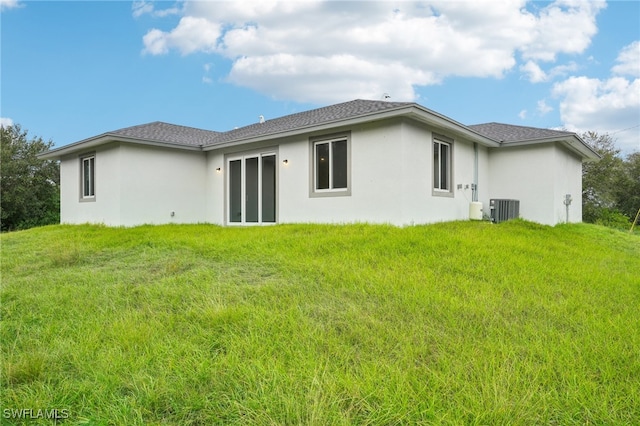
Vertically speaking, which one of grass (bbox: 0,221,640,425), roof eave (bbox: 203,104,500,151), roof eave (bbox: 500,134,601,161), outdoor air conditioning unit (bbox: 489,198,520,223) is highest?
roof eave (bbox: 203,104,500,151)

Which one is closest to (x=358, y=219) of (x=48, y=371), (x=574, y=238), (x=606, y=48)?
(x=574, y=238)

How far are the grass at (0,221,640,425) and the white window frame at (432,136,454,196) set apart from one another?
3878mm

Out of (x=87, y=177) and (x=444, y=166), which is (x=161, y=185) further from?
(x=444, y=166)

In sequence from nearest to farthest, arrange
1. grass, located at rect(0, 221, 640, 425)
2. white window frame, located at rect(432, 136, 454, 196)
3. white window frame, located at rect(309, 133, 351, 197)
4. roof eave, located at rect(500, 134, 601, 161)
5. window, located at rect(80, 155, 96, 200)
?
grass, located at rect(0, 221, 640, 425) < white window frame, located at rect(309, 133, 351, 197) < white window frame, located at rect(432, 136, 454, 196) < roof eave, located at rect(500, 134, 601, 161) < window, located at rect(80, 155, 96, 200)

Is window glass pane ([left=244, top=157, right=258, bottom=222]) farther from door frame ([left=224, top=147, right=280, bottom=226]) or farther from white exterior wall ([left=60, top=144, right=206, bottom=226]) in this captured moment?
white exterior wall ([left=60, top=144, right=206, bottom=226])

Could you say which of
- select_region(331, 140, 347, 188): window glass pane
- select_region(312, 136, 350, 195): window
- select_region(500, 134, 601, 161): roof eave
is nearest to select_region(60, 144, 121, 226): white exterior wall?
select_region(312, 136, 350, 195): window

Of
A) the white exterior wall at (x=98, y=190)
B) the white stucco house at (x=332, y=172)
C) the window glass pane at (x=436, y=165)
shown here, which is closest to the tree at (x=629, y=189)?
the white stucco house at (x=332, y=172)

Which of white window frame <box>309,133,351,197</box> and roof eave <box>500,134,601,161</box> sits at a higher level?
roof eave <box>500,134,601,161</box>

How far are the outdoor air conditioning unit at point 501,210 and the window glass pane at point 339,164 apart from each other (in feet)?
15.3

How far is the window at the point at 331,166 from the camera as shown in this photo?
902cm

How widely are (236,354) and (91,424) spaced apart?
929 mm

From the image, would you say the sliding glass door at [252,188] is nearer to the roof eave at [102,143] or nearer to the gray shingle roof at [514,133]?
the roof eave at [102,143]

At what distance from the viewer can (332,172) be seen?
30.2ft

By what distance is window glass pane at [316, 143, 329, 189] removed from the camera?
9.36 metres
